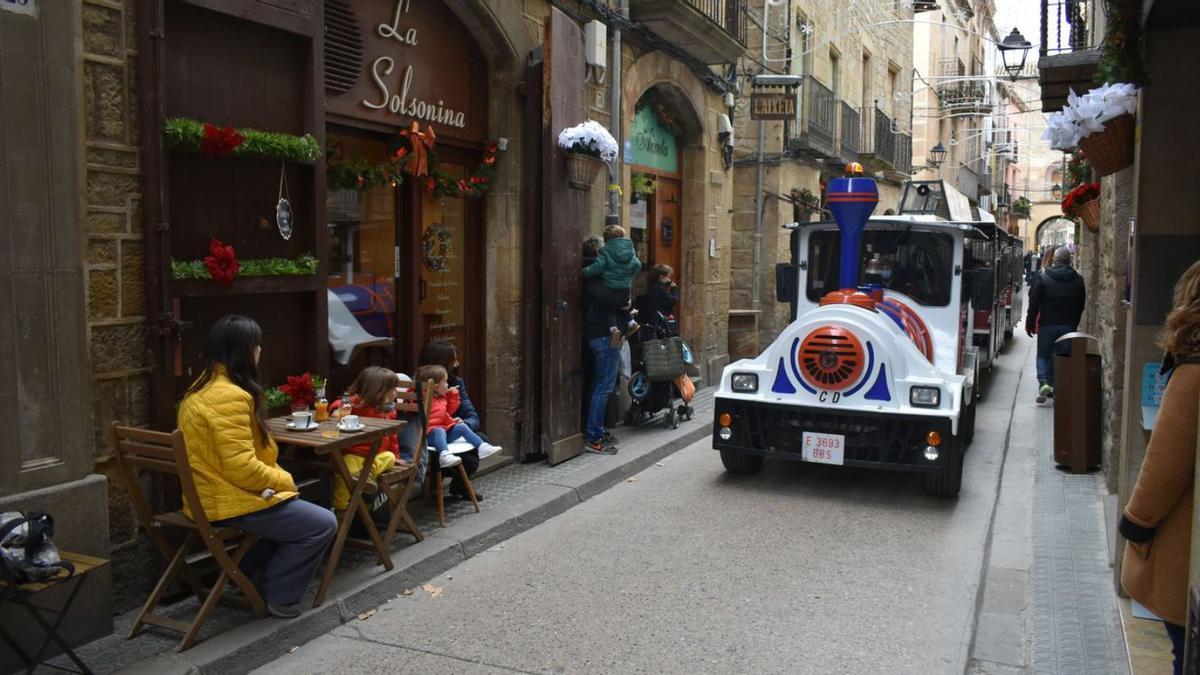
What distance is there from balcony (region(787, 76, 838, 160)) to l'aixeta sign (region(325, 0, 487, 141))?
33.7ft

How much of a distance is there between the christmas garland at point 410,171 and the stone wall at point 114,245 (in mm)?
1758

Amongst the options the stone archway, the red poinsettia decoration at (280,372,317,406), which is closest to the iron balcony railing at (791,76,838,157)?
the stone archway

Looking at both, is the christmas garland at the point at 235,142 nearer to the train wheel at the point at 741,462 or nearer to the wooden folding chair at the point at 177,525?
the wooden folding chair at the point at 177,525

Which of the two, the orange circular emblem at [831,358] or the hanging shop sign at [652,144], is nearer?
the orange circular emblem at [831,358]

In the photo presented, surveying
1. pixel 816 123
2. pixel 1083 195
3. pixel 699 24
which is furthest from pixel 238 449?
pixel 816 123

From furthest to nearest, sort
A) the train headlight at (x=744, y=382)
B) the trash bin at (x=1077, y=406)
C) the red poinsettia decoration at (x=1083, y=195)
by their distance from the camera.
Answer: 1. the red poinsettia decoration at (x=1083, y=195)
2. the trash bin at (x=1077, y=406)
3. the train headlight at (x=744, y=382)

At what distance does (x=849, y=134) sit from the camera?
2038 cm

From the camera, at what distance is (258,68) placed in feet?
17.6

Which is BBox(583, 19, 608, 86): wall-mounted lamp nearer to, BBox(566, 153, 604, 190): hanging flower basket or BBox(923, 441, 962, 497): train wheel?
BBox(566, 153, 604, 190): hanging flower basket

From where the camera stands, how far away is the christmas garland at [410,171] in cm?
655

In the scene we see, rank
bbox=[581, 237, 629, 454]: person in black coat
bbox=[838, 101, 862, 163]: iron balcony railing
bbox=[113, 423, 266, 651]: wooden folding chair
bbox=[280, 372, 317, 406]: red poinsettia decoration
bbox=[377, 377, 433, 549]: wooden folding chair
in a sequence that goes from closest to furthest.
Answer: bbox=[113, 423, 266, 651]: wooden folding chair < bbox=[377, 377, 433, 549]: wooden folding chair < bbox=[280, 372, 317, 406]: red poinsettia decoration < bbox=[581, 237, 629, 454]: person in black coat < bbox=[838, 101, 862, 163]: iron balcony railing

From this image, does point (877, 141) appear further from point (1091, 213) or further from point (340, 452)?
point (340, 452)

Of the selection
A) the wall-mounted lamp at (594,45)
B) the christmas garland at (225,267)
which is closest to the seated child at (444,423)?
the christmas garland at (225,267)

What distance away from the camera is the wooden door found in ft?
25.7
